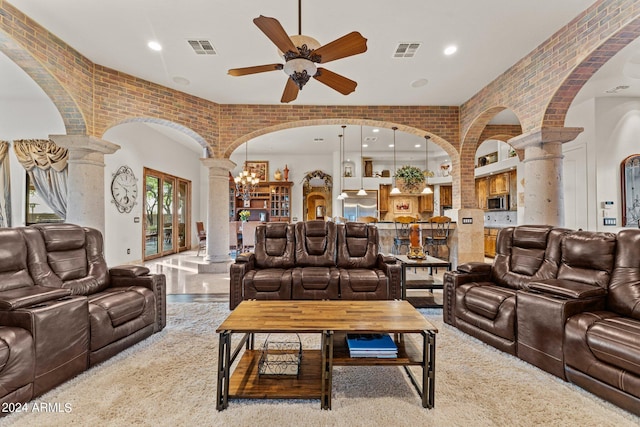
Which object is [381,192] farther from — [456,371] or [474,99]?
[456,371]

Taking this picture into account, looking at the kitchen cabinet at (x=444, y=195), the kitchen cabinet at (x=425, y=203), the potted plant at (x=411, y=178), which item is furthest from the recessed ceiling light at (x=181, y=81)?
the kitchen cabinet at (x=444, y=195)

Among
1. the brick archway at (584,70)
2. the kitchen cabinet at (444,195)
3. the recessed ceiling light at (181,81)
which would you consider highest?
the recessed ceiling light at (181,81)

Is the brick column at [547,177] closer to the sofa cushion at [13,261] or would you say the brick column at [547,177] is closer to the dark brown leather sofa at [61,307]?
the dark brown leather sofa at [61,307]

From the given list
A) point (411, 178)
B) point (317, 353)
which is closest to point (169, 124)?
point (317, 353)

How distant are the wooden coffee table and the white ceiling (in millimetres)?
3064

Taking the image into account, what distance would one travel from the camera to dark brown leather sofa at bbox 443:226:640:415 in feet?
5.98

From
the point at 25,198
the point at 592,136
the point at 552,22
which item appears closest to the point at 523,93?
the point at 552,22

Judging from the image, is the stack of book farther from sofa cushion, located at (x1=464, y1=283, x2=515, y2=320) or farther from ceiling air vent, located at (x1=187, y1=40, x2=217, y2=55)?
ceiling air vent, located at (x1=187, y1=40, x2=217, y2=55)

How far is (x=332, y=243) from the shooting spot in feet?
13.3

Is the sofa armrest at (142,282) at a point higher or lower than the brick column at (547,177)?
lower

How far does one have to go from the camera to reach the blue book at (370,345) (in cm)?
192

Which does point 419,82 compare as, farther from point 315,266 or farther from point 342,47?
point 315,266

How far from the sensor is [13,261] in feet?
7.53

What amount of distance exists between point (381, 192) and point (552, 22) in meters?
6.99
